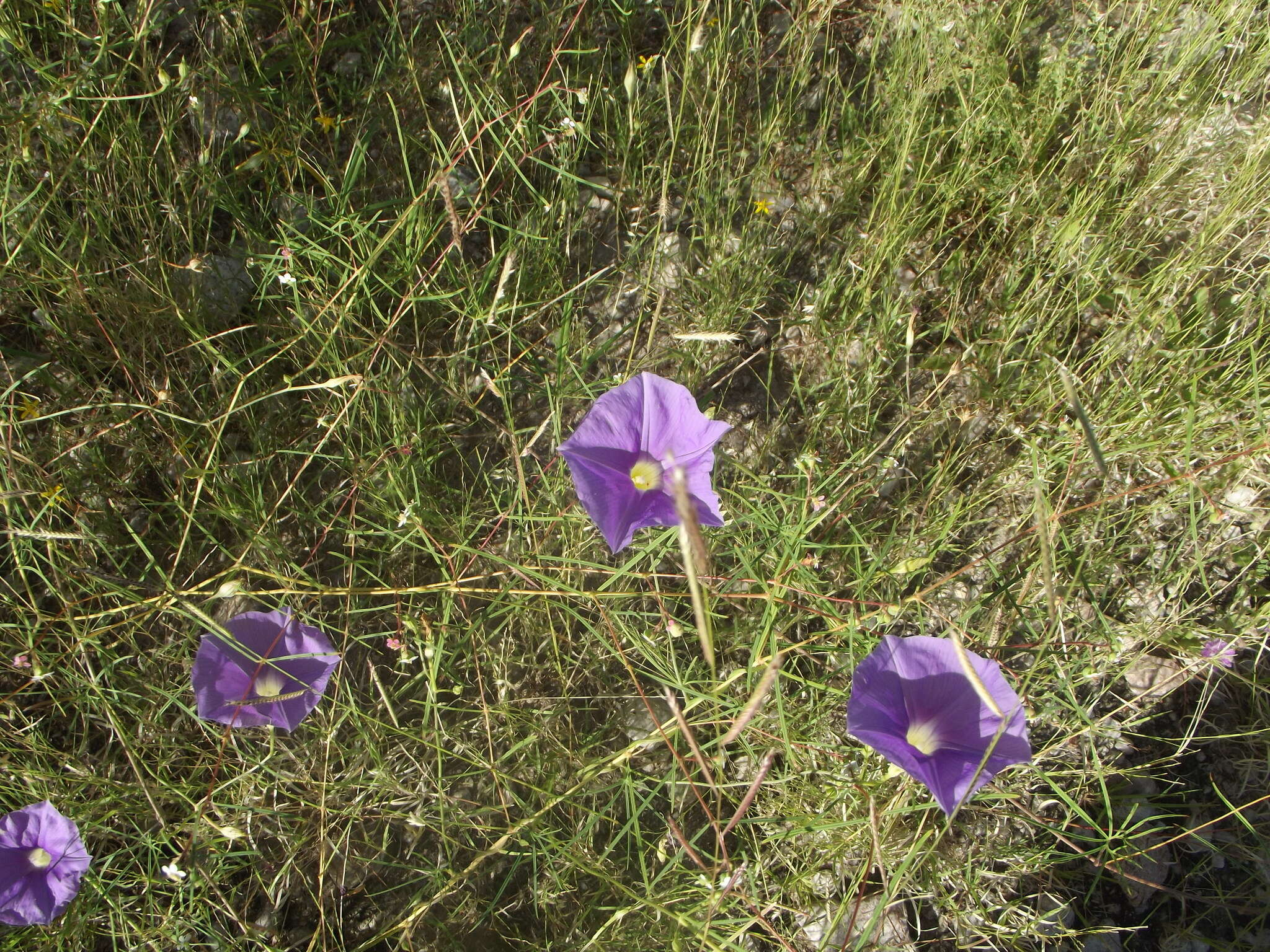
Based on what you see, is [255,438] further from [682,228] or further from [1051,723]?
[1051,723]

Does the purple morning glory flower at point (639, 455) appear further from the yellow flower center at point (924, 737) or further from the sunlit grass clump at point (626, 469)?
the yellow flower center at point (924, 737)

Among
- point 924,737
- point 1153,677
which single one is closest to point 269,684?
point 924,737

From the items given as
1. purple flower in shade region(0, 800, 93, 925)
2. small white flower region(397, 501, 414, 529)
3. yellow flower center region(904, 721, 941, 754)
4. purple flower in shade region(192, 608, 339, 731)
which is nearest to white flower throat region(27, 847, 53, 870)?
purple flower in shade region(0, 800, 93, 925)

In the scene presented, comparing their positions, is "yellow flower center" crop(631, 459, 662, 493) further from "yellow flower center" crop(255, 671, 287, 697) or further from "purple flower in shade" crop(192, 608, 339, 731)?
"yellow flower center" crop(255, 671, 287, 697)

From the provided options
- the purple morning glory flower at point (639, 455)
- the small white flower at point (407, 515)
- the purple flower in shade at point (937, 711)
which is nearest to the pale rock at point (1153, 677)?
the purple flower in shade at point (937, 711)

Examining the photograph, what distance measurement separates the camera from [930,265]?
2.62 meters

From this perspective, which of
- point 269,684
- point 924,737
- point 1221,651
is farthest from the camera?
point 1221,651

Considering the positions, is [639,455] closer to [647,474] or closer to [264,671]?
[647,474]

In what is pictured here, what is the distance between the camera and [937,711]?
1840 millimetres

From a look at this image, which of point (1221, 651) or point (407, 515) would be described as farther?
point (1221, 651)

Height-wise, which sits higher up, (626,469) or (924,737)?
(626,469)

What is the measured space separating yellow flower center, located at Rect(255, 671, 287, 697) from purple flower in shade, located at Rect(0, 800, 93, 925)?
462mm

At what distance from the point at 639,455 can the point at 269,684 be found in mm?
1005

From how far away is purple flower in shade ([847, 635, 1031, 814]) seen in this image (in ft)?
5.59
